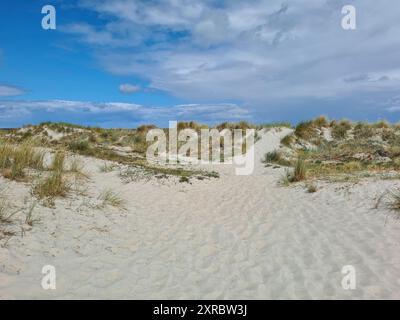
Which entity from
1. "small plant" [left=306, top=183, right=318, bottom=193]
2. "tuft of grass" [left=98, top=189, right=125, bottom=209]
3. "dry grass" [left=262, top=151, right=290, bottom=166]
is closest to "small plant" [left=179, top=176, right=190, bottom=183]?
"tuft of grass" [left=98, top=189, right=125, bottom=209]

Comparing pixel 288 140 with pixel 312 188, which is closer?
pixel 312 188

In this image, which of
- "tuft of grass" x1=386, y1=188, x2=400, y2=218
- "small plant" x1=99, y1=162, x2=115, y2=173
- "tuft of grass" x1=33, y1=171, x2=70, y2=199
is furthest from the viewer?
"small plant" x1=99, y1=162, x2=115, y2=173

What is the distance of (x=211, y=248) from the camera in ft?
23.9

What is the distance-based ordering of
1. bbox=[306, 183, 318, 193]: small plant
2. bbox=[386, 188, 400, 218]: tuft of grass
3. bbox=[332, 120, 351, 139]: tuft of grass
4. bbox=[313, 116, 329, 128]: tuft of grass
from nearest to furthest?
bbox=[386, 188, 400, 218]: tuft of grass
bbox=[306, 183, 318, 193]: small plant
bbox=[332, 120, 351, 139]: tuft of grass
bbox=[313, 116, 329, 128]: tuft of grass

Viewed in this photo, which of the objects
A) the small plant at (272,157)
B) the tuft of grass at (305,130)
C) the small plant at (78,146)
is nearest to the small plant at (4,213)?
the small plant at (78,146)

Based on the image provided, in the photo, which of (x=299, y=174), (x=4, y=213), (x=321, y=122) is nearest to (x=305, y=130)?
(x=321, y=122)

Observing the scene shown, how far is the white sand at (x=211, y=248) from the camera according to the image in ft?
17.5

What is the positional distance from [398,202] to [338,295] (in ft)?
13.5

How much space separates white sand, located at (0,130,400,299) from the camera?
5.33 m

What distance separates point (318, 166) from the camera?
650 inches

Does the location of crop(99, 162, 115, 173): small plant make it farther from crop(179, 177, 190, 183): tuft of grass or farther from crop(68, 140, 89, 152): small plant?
crop(68, 140, 89, 152): small plant

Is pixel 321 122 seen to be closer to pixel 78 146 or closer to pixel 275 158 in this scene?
pixel 275 158
